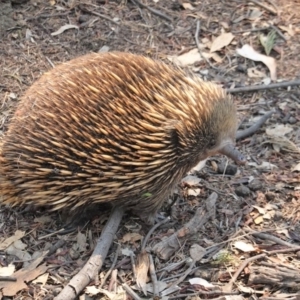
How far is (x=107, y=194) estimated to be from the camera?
3.79 meters

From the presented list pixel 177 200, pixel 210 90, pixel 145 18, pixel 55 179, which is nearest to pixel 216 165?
pixel 177 200

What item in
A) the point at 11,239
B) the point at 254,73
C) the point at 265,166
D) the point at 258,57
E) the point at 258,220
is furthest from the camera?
the point at 258,57

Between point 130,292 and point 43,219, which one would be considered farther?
point 43,219

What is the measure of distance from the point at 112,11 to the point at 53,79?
7.30 feet

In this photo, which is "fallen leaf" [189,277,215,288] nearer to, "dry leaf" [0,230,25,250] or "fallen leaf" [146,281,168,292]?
"fallen leaf" [146,281,168,292]

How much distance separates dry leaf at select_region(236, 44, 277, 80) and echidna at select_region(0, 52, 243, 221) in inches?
65.4

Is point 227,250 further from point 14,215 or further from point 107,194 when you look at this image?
point 14,215

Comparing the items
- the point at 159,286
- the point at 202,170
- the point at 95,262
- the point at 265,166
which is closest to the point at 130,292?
the point at 159,286

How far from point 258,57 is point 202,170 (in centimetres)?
155

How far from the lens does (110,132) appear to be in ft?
12.0

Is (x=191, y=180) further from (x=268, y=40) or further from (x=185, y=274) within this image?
(x=268, y=40)

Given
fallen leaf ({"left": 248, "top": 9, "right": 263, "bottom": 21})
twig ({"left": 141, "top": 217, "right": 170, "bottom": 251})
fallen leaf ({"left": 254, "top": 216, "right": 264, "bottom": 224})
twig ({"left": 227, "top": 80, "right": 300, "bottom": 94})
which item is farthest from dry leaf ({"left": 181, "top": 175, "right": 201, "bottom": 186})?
fallen leaf ({"left": 248, "top": 9, "right": 263, "bottom": 21})

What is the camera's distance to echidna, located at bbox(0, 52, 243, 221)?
3.66m

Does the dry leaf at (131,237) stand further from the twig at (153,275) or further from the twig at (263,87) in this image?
the twig at (263,87)
